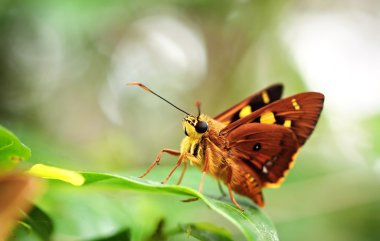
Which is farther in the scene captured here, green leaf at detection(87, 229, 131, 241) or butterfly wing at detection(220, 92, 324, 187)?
butterfly wing at detection(220, 92, 324, 187)

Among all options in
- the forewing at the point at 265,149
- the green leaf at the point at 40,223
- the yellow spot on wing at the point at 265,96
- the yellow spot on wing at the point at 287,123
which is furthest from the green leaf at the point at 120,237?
the yellow spot on wing at the point at 265,96

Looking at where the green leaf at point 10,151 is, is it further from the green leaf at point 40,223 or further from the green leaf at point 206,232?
the green leaf at point 206,232

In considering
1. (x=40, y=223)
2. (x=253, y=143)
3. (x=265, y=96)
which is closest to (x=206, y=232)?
(x=40, y=223)

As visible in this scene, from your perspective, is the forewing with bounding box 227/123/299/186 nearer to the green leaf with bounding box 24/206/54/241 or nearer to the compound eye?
the compound eye

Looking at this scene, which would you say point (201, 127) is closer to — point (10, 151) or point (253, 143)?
point (253, 143)

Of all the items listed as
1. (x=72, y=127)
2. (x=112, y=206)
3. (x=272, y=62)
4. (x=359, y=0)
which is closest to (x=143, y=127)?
(x=72, y=127)

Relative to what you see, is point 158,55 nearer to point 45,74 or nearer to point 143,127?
point 143,127

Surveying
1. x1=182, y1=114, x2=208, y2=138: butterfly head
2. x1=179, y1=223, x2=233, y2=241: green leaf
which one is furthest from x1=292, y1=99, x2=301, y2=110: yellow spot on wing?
x1=179, y1=223, x2=233, y2=241: green leaf
